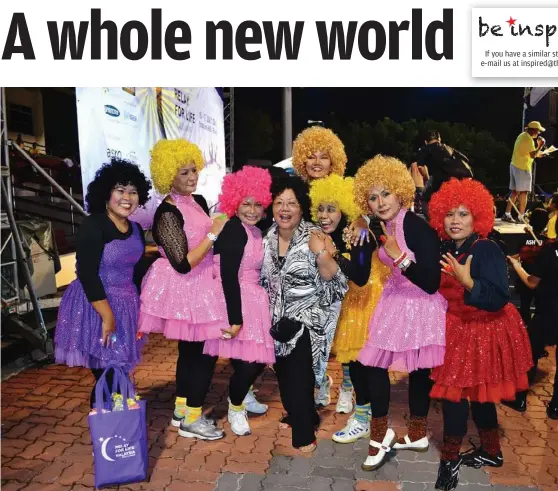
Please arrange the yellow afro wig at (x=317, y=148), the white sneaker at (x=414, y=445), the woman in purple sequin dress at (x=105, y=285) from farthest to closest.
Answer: the yellow afro wig at (x=317, y=148)
the white sneaker at (x=414, y=445)
the woman in purple sequin dress at (x=105, y=285)

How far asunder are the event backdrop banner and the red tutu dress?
358 centimetres

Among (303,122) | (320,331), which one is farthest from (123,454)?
(303,122)

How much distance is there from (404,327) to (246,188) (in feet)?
4.17

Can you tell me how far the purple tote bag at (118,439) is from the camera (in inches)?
119

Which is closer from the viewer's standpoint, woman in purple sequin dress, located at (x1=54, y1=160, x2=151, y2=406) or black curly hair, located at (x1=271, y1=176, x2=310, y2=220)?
woman in purple sequin dress, located at (x1=54, y1=160, x2=151, y2=406)

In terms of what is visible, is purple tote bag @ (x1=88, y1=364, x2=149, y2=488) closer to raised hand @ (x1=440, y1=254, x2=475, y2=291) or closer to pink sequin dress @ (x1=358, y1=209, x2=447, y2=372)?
pink sequin dress @ (x1=358, y1=209, x2=447, y2=372)

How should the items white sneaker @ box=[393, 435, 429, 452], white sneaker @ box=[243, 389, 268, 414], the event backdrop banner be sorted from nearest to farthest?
1. white sneaker @ box=[393, 435, 429, 452]
2. white sneaker @ box=[243, 389, 268, 414]
3. the event backdrop banner

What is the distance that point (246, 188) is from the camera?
341 cm

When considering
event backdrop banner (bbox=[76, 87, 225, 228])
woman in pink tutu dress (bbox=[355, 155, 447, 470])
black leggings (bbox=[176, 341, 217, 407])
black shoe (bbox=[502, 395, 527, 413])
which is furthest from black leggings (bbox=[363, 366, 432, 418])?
event backdrop banner (bbox=[76, 87, 225, 228])

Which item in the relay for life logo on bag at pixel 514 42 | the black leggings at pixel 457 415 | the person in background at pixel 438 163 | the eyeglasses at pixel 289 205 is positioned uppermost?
the relay for life logo on bag at pixel 514 42

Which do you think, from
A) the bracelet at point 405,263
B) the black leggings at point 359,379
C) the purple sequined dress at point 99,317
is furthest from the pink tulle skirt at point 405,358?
the purple sequined dress at point 99,317

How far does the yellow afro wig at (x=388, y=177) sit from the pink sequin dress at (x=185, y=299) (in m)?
1.12

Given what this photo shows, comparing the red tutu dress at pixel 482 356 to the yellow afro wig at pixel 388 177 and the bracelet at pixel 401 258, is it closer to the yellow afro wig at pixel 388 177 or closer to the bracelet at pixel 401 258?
the bracelet at pixel 401 258

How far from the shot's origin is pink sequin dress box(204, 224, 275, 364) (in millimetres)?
3459
